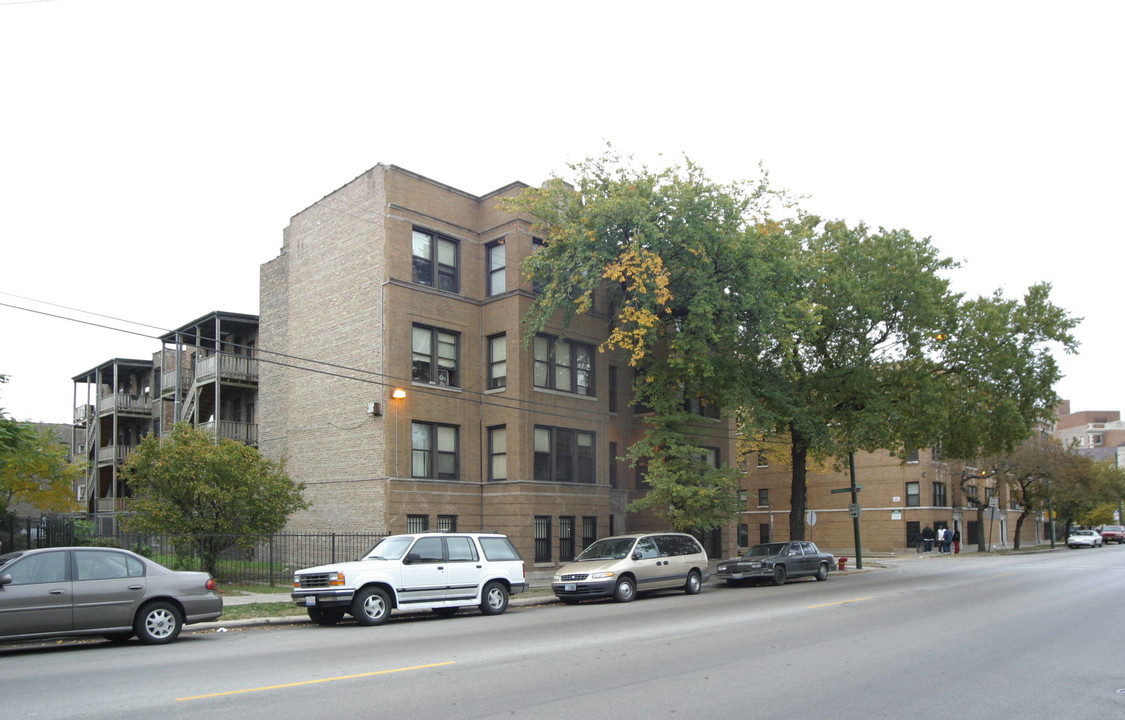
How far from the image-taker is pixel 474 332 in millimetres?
29359

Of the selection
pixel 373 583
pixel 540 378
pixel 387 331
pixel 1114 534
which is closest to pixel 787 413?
pixel 540 378

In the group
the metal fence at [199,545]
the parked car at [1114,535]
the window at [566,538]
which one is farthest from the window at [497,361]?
the parked car at [1114,535]

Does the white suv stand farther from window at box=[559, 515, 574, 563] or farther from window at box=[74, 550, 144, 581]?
window at box=[559, 515, 574, 563]

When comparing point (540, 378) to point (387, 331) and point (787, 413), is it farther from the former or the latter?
point (787, 413)

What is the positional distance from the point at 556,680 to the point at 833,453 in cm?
2259

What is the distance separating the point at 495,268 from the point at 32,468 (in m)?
14.9

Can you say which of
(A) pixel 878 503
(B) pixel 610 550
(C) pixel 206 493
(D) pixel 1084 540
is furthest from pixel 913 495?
(C) pixel 206 493

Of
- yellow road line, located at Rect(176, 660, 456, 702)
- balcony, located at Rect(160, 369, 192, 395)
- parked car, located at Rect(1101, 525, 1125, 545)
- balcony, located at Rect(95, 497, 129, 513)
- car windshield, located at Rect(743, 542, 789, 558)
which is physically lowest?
parked car, located at Rect(1101, 525, 1125, 545)

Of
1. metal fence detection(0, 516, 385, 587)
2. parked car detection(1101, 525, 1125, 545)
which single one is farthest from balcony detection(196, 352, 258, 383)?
parked car detection(1101, 525, 1125, 545)

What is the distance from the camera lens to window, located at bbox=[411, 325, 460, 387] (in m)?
27.9

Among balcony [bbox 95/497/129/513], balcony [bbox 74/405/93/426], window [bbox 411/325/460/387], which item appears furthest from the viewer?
balcony [bbox 74/405/93/426]

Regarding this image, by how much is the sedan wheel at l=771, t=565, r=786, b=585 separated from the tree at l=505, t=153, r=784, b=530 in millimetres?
2095

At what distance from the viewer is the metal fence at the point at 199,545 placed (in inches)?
898

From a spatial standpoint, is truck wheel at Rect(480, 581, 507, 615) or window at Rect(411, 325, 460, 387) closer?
truck wheel at Rect(480, 581, 507, 615)
